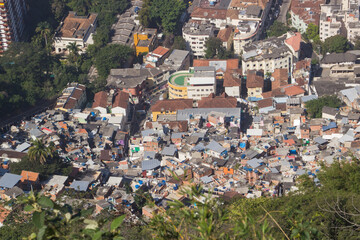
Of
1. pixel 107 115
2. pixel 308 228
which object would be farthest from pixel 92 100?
pixel 308 228

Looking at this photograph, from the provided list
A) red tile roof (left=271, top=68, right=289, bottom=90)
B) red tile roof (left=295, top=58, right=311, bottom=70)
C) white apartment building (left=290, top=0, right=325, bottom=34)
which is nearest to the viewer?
red tile roof (left=271, top=68, right=289, bottom=90)

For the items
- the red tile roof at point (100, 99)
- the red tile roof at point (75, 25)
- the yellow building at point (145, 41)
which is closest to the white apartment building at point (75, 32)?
the red tile roof at point (75, 25)

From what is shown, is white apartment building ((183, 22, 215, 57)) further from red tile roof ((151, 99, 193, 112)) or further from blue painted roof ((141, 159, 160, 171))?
blue painted roof ((141, 159, 160, 171))

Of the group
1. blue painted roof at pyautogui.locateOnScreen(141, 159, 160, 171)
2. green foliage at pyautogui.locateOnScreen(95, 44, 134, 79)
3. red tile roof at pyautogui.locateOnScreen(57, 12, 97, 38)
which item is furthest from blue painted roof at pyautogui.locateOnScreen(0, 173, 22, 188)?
red tile roof at pyautogui.locateOnScreen(57, 12, 97, 38)

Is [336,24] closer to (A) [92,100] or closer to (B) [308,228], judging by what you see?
(A) [92,100]

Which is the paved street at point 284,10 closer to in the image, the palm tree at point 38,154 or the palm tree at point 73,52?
the palm tree at point 73,52
